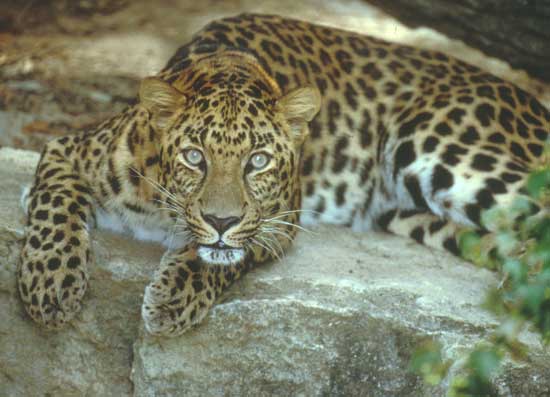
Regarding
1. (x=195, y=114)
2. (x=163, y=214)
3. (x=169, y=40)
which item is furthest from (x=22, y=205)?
(x=169, y=40)

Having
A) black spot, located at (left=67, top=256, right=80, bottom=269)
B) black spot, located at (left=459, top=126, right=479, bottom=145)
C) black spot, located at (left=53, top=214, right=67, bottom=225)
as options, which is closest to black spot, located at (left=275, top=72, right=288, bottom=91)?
black spot, located at (left=459, top=126, right=479, bottom=145)

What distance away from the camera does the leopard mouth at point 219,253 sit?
5.78 m

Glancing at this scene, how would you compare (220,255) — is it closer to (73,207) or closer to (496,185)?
(73,207)

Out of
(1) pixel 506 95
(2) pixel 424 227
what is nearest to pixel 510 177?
(2) pixel 424 227

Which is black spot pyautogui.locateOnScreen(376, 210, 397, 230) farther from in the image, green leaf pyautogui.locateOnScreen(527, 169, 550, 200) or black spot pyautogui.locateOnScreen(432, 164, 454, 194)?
green leaf pyautogui.locateOnScreen(527, 169, 550, 200)

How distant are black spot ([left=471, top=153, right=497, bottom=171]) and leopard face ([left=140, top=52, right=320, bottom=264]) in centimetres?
162

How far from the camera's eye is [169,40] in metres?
10.4

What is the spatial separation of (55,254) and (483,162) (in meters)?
3.27

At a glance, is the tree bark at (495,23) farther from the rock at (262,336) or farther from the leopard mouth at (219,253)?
the leopard mouth at (219,253)

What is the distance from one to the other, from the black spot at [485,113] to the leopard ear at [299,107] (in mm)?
1982

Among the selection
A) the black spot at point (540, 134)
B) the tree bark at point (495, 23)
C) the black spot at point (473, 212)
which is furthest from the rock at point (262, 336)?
the tree bark at point (495, 23)

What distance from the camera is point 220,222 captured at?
18.7ft

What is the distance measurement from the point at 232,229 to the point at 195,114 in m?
0.81

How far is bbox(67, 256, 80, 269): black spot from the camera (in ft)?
19.8
